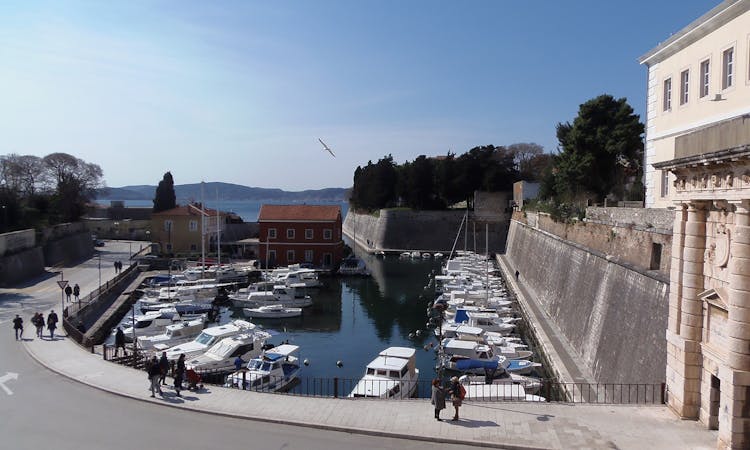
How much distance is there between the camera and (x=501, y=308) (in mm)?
31719

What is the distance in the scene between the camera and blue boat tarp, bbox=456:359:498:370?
2136cm

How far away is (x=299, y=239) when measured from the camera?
50500 mm

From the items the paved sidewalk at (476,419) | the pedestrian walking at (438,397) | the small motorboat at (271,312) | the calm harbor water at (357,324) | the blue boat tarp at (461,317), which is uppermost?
the pedestrian walking at (438,397)

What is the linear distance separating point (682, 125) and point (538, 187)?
41.2 metres

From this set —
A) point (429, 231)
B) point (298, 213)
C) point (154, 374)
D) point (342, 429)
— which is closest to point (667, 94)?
point (342, 429)

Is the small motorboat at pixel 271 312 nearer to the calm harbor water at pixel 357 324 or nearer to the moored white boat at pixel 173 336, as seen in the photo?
the calm harbor water at pixel 357 324

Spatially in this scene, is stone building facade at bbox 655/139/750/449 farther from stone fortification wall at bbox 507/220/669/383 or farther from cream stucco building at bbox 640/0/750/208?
cream stucco building at bbox 640/0/750/208

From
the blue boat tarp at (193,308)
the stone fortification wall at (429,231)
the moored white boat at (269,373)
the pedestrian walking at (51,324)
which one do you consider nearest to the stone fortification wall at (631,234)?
the moored white boat at (269,373)

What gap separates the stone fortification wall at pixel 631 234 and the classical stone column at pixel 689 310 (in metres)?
4.54

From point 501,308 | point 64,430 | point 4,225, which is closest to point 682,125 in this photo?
point 501,308

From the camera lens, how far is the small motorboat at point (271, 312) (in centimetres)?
3341

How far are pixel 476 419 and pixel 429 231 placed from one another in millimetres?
57230

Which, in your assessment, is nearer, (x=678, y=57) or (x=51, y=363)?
(x=51, y=363)

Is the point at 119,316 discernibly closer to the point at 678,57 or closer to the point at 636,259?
the point at 636,259
